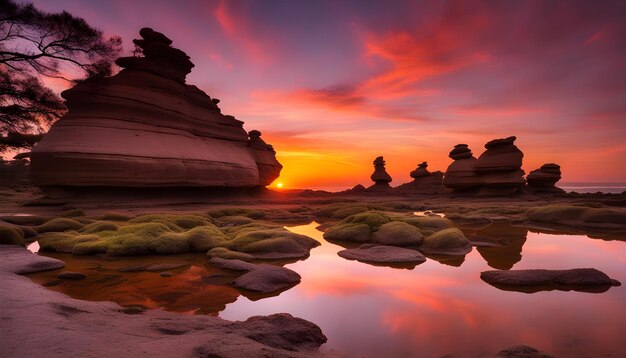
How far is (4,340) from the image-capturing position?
12.6 feet

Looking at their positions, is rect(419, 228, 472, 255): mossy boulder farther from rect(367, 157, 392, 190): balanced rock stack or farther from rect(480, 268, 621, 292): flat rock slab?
rect(367, 157, 392, 190): balanced rock stack

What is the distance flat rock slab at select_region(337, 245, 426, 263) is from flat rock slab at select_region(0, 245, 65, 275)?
917 cm

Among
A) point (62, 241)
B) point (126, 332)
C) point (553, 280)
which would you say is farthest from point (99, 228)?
point (553, 280)

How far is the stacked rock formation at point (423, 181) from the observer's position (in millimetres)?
58909

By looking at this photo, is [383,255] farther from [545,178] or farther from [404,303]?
[545,178]

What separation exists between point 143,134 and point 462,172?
40.9m

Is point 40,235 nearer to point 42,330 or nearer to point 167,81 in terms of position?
point 42,330

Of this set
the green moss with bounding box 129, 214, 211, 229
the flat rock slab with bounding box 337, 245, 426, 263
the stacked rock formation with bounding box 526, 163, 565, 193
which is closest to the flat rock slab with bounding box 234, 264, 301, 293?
the flat rock slab with bounding box 337, 245, 426, 263

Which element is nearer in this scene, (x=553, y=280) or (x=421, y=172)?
(x=553, y=280)

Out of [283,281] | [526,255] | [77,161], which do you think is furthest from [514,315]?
Answer: [77,161]

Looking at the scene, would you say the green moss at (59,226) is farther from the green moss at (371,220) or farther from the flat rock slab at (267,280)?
the green moss at (371,220)

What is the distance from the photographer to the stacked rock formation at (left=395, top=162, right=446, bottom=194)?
193 feet

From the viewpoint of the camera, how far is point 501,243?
15.1 m

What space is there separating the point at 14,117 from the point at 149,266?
25.4 metres
